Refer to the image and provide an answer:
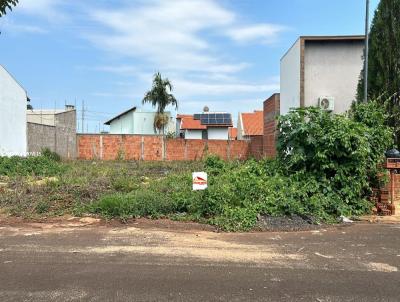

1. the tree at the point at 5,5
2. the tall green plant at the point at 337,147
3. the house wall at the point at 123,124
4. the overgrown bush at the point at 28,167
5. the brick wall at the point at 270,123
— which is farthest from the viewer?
the house wall at the point at 123,124

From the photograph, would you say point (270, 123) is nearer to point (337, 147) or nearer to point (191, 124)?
point (337, 147)

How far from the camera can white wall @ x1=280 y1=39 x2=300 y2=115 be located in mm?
20250

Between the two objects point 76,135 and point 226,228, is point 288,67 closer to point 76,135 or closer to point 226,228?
point 226,228

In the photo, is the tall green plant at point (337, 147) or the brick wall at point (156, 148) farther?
the brick wall at point (156, 148)

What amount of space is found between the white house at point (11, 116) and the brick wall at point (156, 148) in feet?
26.7

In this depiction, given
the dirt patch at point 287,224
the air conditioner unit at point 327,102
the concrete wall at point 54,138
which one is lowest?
the dirt patch at point 287,224

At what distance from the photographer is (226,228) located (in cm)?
962

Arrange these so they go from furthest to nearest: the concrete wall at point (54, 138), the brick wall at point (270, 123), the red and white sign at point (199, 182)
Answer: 1. the concrete wall at point (54, 138)
2. the brick wall at point (270, 123)
3. the red and white sign at point (199, 182)

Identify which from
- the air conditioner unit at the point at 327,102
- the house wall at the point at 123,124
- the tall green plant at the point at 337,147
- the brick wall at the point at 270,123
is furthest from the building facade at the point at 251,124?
the tall green plant at the point at 337,147

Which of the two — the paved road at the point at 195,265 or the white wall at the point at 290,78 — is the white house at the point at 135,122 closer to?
the white wall at the point at 290,78

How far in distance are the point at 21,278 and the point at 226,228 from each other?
466 centimetres

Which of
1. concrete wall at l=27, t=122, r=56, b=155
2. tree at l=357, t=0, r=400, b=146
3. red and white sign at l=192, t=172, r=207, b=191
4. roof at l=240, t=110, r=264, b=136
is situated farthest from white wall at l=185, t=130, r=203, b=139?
red and white sign at l=192, t=172, r=207, b=191

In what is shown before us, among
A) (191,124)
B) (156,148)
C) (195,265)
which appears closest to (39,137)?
(156,148)

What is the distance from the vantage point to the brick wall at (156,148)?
38500mm
